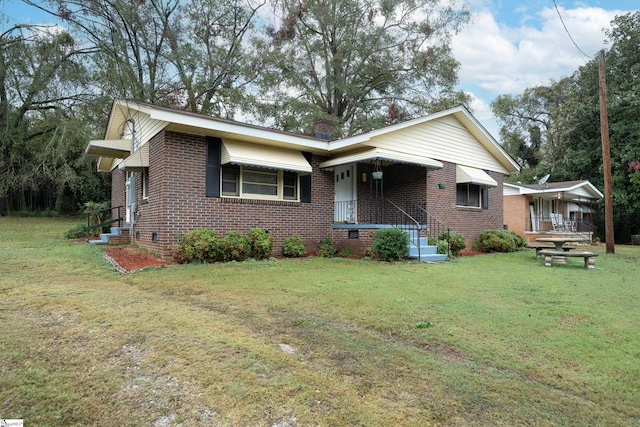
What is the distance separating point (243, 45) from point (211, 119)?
18.8 m

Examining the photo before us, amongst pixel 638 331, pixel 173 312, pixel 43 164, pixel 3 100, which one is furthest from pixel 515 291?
pixel 3 100

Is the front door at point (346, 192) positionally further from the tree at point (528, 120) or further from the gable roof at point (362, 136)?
the tree at point (528, 120)

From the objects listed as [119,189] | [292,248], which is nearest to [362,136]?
[292,248]

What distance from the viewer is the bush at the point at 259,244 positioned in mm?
9625

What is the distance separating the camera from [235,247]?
29.9 ft

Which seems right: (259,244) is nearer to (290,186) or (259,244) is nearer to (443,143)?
(290,186)

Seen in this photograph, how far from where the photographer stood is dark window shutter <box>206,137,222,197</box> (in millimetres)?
9578

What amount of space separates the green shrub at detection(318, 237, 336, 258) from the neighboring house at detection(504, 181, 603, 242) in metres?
15.2

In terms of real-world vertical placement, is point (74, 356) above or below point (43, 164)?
below

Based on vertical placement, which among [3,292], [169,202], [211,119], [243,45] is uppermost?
[243,45]

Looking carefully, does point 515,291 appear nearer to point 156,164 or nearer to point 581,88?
point 156,164

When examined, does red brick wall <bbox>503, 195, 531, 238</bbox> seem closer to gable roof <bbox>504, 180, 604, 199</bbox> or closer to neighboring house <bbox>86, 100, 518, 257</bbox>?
gable roof <bbox>504, 180, 604, 199</bbox>

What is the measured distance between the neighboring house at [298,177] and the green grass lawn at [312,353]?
3.43 meters

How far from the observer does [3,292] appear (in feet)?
17.6
